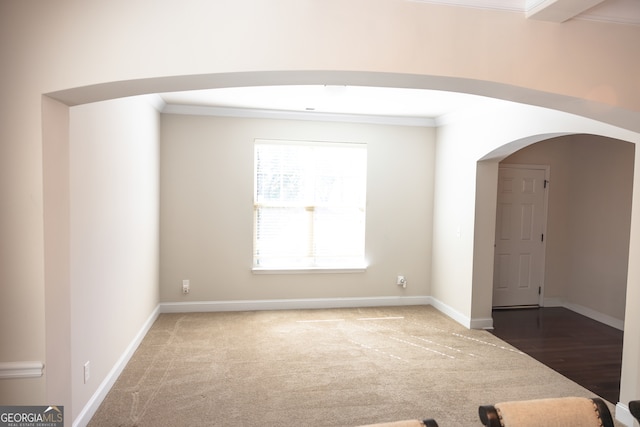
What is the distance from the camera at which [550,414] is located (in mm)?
1559

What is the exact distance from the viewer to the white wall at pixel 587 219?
5258mm

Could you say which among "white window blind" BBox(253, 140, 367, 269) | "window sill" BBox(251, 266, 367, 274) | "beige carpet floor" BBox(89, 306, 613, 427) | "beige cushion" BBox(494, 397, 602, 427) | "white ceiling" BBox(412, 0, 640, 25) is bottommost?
"beige carpet floor" BBox(89, 306, 613, 427)

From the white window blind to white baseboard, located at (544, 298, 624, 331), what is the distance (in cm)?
291

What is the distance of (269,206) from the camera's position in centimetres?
561

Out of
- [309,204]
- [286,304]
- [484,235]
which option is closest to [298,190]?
[309,204]

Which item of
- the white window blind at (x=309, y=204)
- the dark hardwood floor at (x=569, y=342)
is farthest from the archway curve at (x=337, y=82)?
the white window blind at (x=309, y=204)

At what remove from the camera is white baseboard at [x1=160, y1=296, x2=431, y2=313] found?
5.45 metres

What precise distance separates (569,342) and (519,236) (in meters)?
1.68

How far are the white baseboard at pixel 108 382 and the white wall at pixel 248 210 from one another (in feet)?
3.66

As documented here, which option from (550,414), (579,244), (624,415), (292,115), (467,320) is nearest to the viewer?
(550,414)

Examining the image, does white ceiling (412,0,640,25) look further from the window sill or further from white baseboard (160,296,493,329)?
the window sill

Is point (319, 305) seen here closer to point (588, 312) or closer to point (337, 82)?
point (588, 312)

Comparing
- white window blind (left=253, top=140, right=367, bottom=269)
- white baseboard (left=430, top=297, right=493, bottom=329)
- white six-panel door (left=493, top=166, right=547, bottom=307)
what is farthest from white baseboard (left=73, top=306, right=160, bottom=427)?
Answer: white six-panel door (left=493, top=166, right=547, bottom=307)

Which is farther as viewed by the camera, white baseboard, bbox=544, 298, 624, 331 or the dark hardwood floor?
white baseboard, bbox=544, 298, 624, 331
